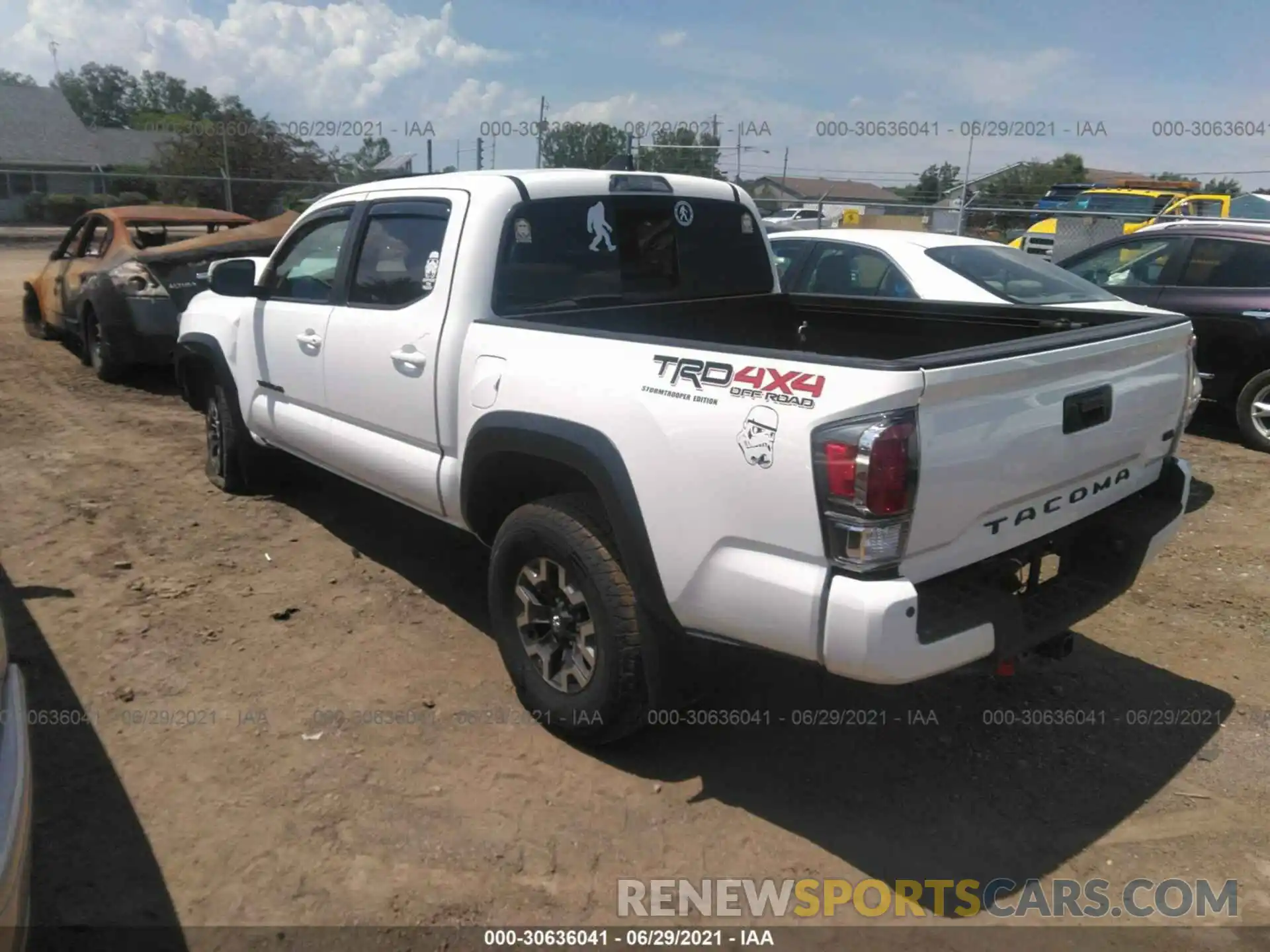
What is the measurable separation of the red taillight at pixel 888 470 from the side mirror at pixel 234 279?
12.7ft

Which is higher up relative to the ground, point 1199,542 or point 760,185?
point 760,185

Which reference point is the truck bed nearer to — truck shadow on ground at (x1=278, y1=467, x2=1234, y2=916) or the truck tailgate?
the truck tailgate

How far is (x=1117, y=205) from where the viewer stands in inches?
806

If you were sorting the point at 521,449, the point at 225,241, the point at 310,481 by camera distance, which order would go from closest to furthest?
the point at 521,449 < the point at 310,481 < the point at 225,241

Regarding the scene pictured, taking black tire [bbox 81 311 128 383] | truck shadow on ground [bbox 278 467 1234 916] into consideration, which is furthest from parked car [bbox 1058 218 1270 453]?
black tire [bbox 81 311 128 383]

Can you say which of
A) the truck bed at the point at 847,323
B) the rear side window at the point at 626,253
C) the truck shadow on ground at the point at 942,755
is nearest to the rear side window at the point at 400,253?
the rear side window at the point at 626,253

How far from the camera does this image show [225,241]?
8414mm

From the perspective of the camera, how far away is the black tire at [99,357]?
8.62m

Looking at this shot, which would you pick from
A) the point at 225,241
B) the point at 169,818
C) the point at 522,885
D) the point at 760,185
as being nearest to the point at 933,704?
the point at 522,885

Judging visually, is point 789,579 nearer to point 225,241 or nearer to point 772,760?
point 772,760

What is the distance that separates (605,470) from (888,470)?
940 mm

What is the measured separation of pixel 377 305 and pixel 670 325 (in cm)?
128

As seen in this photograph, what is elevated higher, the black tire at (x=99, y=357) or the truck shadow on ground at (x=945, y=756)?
the black tire at (x=99, y=357)

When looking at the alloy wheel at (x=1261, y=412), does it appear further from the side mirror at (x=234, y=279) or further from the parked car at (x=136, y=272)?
the parked car at (x=136, y=272)
